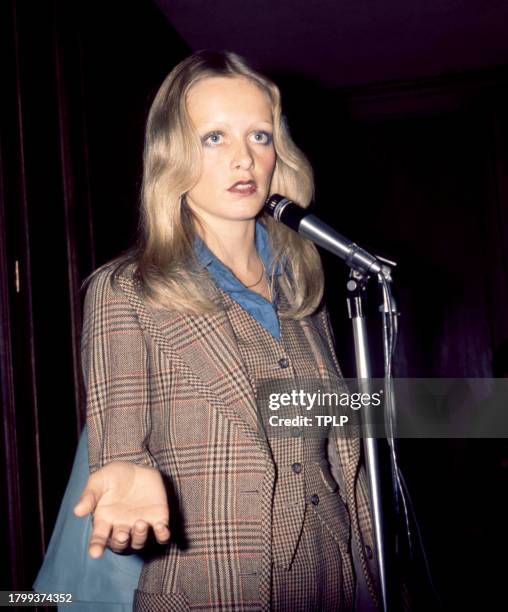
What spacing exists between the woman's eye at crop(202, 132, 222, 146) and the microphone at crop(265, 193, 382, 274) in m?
0.19

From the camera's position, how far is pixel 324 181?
14.1 ft

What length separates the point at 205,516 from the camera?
1045 millimetres

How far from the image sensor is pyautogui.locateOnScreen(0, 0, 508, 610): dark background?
5.72 ft

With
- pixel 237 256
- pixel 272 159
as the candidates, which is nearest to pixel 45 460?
pixel 237 256

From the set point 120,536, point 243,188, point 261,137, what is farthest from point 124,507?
point 261,137

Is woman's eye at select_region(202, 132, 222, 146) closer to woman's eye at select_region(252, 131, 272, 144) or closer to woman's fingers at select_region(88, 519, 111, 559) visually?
woman's eye at select_region(252, 131, 272, 144)

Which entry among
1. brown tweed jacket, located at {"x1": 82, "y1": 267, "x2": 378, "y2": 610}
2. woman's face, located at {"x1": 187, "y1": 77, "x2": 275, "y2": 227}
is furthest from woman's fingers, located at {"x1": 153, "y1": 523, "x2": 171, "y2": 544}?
woman's face, located at {"x1": 187, "y1": 77, "x2": 275, "y2": 227}

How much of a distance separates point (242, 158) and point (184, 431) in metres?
0.50

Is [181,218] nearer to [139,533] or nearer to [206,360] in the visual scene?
[206,360]

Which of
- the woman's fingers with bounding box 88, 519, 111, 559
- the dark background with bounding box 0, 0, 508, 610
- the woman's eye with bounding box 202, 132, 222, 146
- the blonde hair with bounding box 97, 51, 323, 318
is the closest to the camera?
the woman's fingers with bounding box 88, 519, 111, 559

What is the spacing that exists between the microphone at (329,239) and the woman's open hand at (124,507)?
0.46m

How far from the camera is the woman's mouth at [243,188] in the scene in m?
1.21

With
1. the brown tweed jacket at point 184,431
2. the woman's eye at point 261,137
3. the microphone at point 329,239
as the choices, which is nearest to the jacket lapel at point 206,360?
the brown tweed jacket at point 184,431

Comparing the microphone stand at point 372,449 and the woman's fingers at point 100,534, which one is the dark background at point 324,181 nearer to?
the microphone stand at point 372,449
